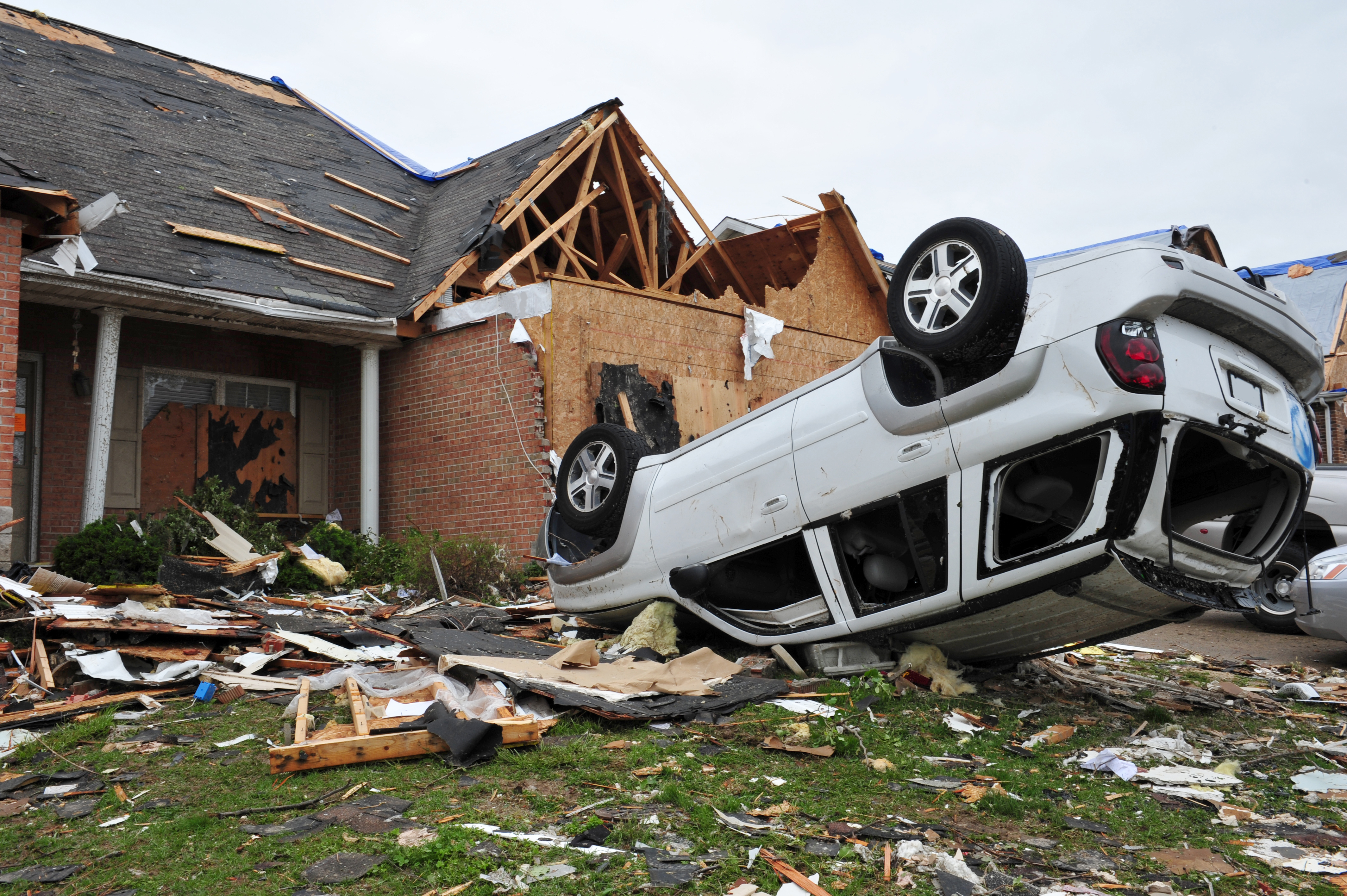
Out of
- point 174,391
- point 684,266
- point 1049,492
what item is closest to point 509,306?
point 684,266

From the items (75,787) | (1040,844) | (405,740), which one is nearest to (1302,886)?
(1040,844)

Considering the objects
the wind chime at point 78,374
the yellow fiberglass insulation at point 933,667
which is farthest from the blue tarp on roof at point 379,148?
the yellow fiberglass insulation at point 933,667

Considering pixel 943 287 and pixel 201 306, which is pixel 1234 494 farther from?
pixel 201 306

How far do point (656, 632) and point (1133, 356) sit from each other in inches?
138

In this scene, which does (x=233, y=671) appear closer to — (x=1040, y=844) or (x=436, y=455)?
(x=1040, y=844)

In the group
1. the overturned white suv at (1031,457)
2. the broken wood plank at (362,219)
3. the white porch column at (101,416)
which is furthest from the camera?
the broken wood plank at (362,219)

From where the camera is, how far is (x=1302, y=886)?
3104mm

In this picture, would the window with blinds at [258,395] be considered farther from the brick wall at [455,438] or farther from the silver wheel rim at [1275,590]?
Result: the silver wheel rim at [1275,590]

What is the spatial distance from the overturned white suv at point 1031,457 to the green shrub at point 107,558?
622 cm

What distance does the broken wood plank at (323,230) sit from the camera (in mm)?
13227

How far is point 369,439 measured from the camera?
12.8 meters

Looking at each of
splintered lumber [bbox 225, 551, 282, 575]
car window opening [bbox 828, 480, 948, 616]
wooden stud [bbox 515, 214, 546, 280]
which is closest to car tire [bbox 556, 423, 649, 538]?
car window opening [bbox 828, 480, 948, 616]

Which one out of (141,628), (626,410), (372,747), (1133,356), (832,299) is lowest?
(372,747)

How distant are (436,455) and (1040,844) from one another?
10.4 meters
